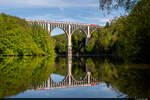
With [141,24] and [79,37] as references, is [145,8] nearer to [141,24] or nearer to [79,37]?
[141,24]

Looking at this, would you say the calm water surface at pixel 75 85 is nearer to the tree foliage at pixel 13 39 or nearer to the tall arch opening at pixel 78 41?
the tree foliage at pixel 13 39

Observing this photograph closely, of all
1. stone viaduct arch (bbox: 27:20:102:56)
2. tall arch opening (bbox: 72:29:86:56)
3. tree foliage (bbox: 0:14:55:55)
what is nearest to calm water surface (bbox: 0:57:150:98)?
tree foliage (bbox: 0:14:55:55)

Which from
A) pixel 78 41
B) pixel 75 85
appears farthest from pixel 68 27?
pixel 75 85

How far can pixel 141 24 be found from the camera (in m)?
13.4

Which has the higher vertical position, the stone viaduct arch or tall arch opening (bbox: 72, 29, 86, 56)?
the stone viaduct arch

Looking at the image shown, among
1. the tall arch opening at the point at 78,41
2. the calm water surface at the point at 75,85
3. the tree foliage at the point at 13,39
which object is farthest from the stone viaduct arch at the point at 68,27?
the calm water surface at the point at 75,85

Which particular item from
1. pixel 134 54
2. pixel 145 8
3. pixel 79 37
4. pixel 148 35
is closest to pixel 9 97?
pixel 145 8

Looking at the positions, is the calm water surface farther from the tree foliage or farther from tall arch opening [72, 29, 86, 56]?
tall arch opening [72, 29, 86, 56]

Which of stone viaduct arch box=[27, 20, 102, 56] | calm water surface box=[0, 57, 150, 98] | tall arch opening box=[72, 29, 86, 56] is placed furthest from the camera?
tall arch opening box=[72, 29, 86, 56]

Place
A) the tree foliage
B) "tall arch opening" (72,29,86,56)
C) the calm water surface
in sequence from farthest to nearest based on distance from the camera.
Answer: "tall arch opening" (72,29,86,56) < the tree foliage < the calm water surface

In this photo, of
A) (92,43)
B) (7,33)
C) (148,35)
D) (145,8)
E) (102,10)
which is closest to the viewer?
(102,10)

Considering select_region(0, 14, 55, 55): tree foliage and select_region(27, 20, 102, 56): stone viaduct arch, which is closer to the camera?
select_region(0, 14, 55, 55): tree foliage

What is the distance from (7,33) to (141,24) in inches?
1253

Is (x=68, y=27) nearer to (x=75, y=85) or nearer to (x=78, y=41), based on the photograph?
(x=78, y=41)
